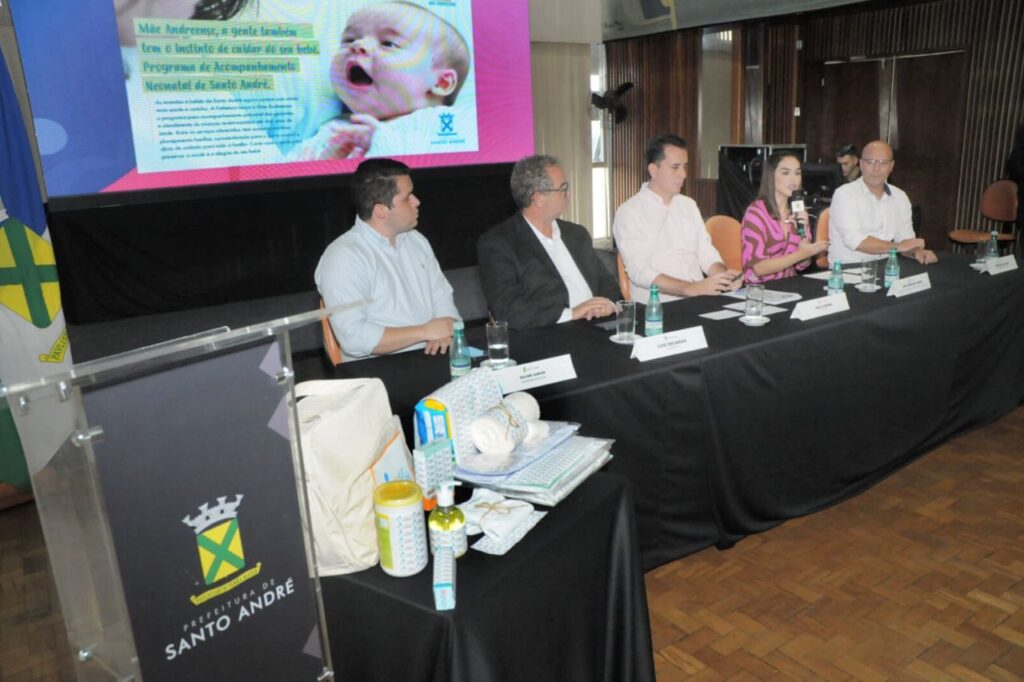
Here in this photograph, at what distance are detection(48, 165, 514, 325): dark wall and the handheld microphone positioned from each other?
2925mm

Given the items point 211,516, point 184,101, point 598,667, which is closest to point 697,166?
point 184,101

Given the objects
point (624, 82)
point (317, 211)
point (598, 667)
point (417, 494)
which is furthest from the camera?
point (624, 82)

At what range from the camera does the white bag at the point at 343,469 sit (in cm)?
116

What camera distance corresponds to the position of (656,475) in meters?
2.26

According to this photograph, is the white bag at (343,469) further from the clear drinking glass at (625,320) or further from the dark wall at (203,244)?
the dark wall at (203,244)

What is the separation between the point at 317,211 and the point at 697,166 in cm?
434

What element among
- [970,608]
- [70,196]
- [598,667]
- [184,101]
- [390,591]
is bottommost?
[970,608]

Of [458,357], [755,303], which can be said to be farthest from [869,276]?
[458,357]

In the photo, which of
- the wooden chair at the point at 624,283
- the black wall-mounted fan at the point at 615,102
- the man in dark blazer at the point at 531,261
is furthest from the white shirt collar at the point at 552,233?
the black wall-mounted fan at the point at 615,102

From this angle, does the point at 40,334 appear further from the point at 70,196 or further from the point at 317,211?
the point at 317,211

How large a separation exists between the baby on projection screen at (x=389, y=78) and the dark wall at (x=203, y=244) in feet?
0.95

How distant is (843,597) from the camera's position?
7.29 ft

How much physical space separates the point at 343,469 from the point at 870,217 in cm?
330

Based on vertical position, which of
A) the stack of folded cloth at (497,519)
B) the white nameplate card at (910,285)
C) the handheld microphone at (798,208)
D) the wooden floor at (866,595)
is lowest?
the wooden floor at (866,595)
